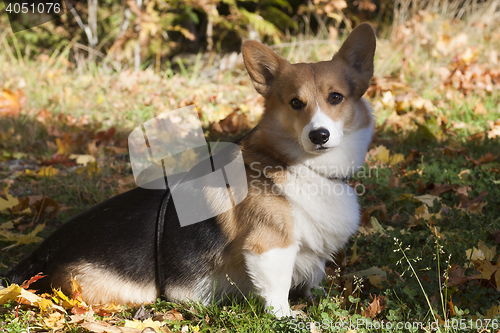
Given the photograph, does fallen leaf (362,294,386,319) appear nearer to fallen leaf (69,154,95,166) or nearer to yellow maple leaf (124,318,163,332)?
yellow maple leaf (124,318,163,332)

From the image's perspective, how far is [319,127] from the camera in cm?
204

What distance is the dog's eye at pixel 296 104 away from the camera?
2234mm

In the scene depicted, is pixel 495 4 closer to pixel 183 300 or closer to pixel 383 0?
pixel 383 0

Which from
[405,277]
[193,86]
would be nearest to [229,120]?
[193,86]

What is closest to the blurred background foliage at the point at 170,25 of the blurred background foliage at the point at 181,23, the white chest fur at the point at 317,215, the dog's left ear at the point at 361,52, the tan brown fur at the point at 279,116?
the blurred background foliage at the point at 181,23

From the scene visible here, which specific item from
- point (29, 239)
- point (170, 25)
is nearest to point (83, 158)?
point (29, 239)

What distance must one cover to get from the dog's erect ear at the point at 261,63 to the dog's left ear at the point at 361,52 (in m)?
0.38

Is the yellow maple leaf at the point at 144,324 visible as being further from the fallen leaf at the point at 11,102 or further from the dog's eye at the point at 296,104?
the fallen leaf at the point at 11,102

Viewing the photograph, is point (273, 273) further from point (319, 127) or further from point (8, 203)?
point (8, 203)

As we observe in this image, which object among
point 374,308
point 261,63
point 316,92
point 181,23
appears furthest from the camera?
point 181,23

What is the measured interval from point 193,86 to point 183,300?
4328 mm

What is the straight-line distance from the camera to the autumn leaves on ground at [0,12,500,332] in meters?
2.05

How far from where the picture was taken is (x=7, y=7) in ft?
27.0

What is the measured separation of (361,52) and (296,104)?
546 millimetres
